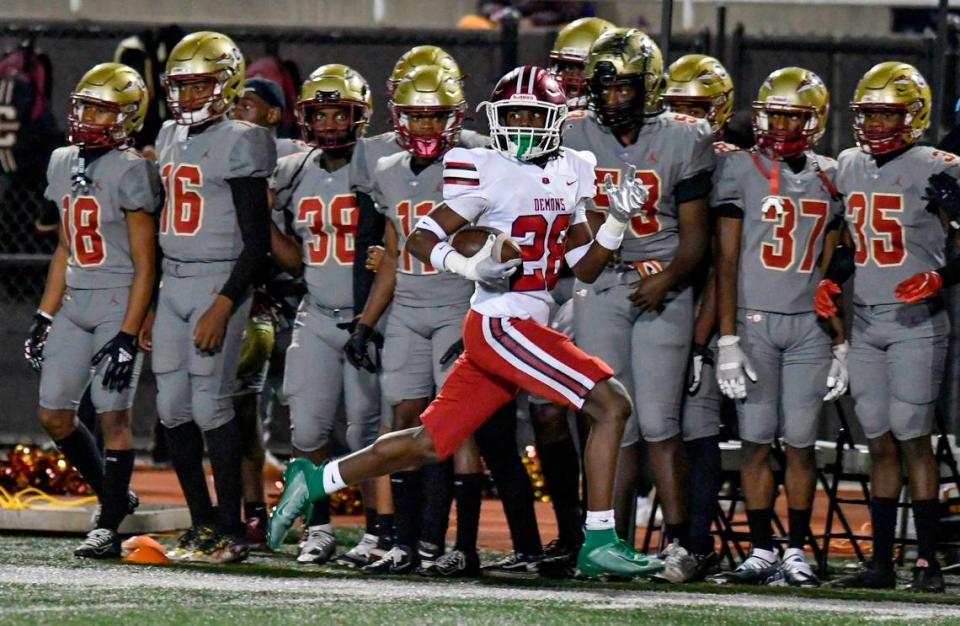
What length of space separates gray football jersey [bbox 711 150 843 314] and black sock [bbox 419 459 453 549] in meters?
1.24

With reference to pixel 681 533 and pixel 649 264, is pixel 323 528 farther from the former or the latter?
pixel 649 264

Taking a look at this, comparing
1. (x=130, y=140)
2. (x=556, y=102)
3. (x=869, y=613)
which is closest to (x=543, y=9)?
(x=130, y=140)

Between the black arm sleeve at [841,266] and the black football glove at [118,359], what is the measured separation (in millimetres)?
2520

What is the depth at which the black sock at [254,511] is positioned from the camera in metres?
7.81

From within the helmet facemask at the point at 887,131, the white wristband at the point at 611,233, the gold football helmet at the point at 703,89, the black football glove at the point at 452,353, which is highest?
the gold football helmet at the point at 703,89

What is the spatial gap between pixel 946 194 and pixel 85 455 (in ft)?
10.9

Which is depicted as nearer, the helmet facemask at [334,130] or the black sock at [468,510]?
the black sock at [468,510]

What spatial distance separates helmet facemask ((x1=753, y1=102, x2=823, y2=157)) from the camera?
23.2ft

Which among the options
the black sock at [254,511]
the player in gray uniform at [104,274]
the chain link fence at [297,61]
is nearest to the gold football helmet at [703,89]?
the player in gray uniform at [104,274]

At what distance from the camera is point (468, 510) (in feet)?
22.8

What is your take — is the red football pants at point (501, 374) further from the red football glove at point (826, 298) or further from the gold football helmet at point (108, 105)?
the gold football helmet at point (108, 105)

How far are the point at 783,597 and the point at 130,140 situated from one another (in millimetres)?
3044

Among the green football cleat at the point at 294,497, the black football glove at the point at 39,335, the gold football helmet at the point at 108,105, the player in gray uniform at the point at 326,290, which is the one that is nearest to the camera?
the green football cleat at the point at 294,497

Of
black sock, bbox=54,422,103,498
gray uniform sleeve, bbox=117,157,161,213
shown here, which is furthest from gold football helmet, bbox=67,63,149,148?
black sock, bbox=54,422,103,498
